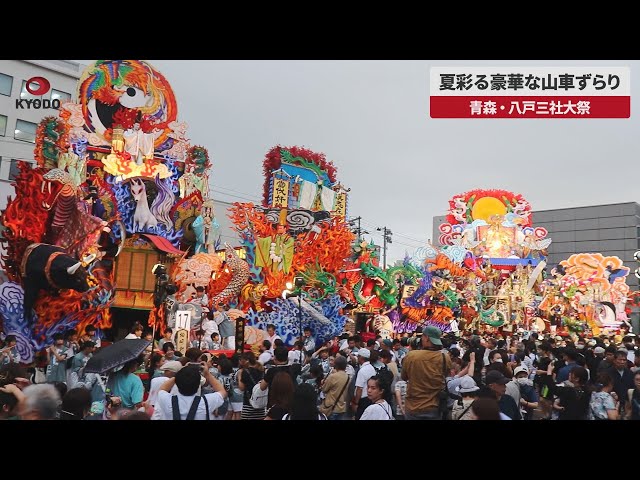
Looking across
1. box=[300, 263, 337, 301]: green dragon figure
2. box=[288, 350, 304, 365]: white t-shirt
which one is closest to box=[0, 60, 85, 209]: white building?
box=[300, 263, 337, 301]: green dragon figure

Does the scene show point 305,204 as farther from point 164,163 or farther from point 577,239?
point 577,239

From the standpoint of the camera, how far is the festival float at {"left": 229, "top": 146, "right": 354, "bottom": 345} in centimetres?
1777

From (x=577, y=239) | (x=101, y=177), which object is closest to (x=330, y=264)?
(x=101, y=177)

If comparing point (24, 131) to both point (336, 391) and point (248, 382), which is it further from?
point (336, 391)

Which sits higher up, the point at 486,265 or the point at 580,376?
the point at 486,265

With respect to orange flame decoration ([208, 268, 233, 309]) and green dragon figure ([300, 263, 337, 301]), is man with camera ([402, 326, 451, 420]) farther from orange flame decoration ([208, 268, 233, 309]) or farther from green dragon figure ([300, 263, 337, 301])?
orange flame decoration ([208, 268, 233, 309])

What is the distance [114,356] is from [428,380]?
3.09 meters

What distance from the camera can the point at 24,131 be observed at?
93.2ft

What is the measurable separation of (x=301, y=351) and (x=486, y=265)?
27971 mm

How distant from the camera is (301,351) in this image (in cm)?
944

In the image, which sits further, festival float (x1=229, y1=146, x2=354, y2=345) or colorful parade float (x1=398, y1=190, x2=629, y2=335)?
colorful parade float (x1=398, y1=190, x2=629, y2=335)

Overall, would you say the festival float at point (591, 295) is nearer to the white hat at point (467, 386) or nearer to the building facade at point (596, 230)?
the building facade at point (596, 230)

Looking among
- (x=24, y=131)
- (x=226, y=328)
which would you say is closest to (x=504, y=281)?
(x=226, y=328)

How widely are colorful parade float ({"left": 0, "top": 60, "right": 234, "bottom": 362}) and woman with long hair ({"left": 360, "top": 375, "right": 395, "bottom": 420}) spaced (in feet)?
29.7
